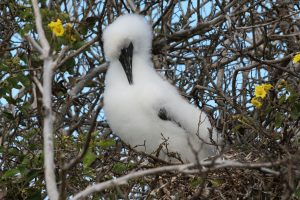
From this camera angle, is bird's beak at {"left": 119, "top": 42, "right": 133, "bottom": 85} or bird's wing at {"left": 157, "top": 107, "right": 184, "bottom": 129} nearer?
bird's wing at {"left": 157, "top": 107, "right": 184, "bottom": 129}

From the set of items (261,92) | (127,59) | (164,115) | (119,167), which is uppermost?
(127,59)

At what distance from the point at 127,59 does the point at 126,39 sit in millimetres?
142

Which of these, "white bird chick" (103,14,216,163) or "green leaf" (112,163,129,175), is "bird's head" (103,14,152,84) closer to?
"white bird chick" (103,14,216,163)

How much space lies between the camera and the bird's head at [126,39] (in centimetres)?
498

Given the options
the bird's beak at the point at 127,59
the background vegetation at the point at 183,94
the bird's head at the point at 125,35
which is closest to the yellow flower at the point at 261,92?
the background vegetation at the point at 183,94

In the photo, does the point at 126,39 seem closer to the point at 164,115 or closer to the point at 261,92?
the point at 164,115

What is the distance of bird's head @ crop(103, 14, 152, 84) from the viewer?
16.4 ft

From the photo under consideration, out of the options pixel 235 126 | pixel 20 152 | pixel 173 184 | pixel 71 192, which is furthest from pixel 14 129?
pixel 235 126

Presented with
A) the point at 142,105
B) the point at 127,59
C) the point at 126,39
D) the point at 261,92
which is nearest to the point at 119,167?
the point at 142,105

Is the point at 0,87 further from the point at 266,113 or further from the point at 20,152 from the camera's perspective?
the point at 266,113

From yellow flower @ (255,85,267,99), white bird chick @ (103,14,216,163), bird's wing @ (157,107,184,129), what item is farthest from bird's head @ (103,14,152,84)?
yellow flower @ (255,85,267,99)

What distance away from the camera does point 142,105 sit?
470cm

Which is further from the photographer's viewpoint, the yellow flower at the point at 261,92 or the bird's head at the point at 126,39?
the bird's head at the point at 126,39

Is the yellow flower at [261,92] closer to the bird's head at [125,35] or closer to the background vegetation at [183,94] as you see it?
the background vegetation at [183,94]
